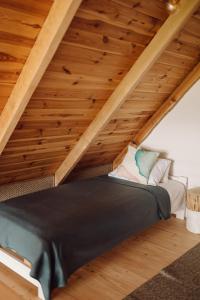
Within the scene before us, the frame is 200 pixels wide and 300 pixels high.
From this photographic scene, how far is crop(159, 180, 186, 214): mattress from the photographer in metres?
3.58

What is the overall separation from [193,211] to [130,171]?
2.85ft

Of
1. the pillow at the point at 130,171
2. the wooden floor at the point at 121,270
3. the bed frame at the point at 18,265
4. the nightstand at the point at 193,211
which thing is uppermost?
the pillow at the point at 130,171

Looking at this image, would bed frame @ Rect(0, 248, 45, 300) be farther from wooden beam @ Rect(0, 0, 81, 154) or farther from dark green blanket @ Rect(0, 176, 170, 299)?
wooden beam @ Rect(0, 0, 81, 154)

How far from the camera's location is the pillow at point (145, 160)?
3.72 m

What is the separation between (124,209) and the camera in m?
2.93

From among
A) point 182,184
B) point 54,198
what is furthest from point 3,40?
point 182,184

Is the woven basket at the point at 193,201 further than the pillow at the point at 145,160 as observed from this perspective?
No

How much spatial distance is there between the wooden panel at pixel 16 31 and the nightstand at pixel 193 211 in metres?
2.23

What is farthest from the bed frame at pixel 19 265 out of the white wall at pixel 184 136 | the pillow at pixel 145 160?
the white wall at pixel 184 136

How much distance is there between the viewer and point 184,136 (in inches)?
151

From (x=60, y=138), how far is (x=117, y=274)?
139 centimetres

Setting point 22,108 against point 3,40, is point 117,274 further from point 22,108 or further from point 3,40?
point 3,40

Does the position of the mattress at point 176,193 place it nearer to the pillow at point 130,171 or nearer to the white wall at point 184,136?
the white wall at point 184,136

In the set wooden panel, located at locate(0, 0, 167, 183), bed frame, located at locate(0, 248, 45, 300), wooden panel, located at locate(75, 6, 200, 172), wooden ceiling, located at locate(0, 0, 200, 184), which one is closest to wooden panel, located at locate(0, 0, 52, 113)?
wooden ceiling, located at locate(0, 0, 200, 184)
